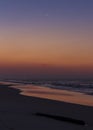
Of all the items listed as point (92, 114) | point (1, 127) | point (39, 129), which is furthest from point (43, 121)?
point (92, 114)

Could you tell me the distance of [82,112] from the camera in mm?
15969

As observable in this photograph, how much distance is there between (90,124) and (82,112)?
3635mm

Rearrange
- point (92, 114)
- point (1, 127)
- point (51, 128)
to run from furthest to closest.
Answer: point (92, 114)
point (51, 128)
point (1, 127)

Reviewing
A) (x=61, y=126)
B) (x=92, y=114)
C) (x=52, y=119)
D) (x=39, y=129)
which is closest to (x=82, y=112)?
(x=92, y=114)

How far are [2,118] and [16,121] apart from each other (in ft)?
2.41

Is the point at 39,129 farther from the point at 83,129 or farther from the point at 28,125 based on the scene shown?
the point at 83,129

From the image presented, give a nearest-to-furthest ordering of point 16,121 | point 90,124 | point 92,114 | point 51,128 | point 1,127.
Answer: point 1,127 < point 51,128 < point 16,121 < point 90,124 < point 92,114

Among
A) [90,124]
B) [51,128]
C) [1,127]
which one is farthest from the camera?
[90,124]

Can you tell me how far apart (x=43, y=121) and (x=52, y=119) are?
864 mm

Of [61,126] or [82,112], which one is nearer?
[61,126]

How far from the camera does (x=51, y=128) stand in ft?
35.1

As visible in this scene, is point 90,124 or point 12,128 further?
point 90,124

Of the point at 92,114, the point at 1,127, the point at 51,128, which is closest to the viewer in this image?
the point at 1,127

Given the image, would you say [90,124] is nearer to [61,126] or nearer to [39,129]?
[61,126]
